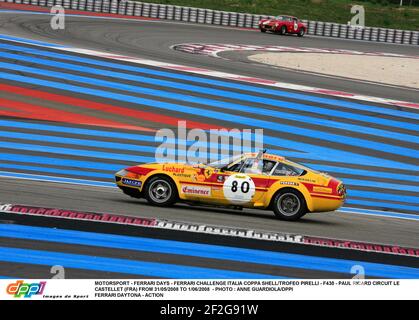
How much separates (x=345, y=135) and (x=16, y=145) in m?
9.94

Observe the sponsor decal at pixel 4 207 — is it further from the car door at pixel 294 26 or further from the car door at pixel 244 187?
the car door at pixel 294 26

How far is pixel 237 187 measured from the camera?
14531 mm

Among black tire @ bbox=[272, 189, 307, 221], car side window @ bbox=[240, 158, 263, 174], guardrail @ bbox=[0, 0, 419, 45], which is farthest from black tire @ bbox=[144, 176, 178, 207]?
guardrail @ bbox=[0, 0, 419, 45]

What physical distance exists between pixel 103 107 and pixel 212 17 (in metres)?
25.7

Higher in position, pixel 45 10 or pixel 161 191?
pixel 45 10

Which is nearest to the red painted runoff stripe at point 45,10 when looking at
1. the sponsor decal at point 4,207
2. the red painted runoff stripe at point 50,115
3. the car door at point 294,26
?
the car door at point 294,26

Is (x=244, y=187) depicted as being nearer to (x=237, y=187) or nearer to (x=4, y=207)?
(x=237, y=187)

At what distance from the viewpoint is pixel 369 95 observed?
2930cm

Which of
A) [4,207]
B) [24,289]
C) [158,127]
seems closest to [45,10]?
[158,127]

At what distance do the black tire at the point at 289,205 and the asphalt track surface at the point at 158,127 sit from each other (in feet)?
0.64

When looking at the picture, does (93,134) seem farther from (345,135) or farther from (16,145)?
(345,135)

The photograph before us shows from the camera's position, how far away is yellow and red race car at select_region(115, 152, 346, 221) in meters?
14.5

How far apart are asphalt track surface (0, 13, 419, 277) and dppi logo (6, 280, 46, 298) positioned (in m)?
1.71

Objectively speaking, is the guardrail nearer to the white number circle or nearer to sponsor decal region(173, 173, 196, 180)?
sponsor decal region(173, 173, 196, 180)
